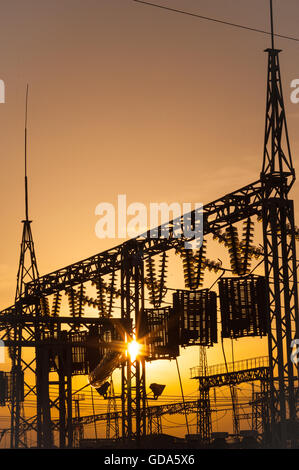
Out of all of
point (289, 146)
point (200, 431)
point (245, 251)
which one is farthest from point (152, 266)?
point (200, 431)

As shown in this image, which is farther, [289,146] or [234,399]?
[234,399]

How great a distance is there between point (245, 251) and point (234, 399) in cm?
3937

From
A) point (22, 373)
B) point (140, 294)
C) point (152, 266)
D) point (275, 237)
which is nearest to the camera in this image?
point (275, 237)

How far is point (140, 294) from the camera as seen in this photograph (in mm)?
38781

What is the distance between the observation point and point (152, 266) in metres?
41.4

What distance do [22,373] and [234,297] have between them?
21.1m
